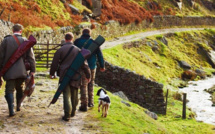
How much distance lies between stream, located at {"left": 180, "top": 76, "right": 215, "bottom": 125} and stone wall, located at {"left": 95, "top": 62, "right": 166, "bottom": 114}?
11.8ft

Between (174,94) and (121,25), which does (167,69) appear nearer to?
(174,94)

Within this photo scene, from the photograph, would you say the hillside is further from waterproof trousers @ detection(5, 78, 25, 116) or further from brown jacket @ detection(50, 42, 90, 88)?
brown jacket @ detection(50, 42, 90, 88)

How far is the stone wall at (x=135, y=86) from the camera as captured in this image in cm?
1830

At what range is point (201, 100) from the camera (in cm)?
2538

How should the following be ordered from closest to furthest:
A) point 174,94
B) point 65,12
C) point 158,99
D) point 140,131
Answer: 1. point 140,131
2. point 158,99
3. point 174,94
4. point 65,12

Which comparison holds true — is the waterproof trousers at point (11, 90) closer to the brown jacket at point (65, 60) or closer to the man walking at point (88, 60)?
the brown jacket at point (65, 60)

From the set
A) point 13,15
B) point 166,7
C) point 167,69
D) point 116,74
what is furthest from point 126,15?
point 116,74

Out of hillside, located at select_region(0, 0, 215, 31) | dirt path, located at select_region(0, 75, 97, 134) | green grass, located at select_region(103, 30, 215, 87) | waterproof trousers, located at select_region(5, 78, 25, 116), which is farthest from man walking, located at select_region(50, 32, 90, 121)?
green grass, located at select_region(103, 30, 215, 87)

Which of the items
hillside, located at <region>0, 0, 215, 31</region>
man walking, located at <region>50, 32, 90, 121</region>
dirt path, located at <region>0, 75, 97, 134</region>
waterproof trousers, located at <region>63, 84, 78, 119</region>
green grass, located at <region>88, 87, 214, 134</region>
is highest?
hillside, located at <region>0, 0, 215, 31</region>

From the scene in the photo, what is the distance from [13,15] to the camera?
23344 millimetres

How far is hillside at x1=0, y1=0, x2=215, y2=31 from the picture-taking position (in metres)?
24.3

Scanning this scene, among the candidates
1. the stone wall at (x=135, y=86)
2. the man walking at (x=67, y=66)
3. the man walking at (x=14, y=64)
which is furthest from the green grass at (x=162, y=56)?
the man walking at (x=14, y=64)

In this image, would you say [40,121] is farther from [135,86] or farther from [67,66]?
[135,86]

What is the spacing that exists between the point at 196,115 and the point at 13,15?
50.0ft
